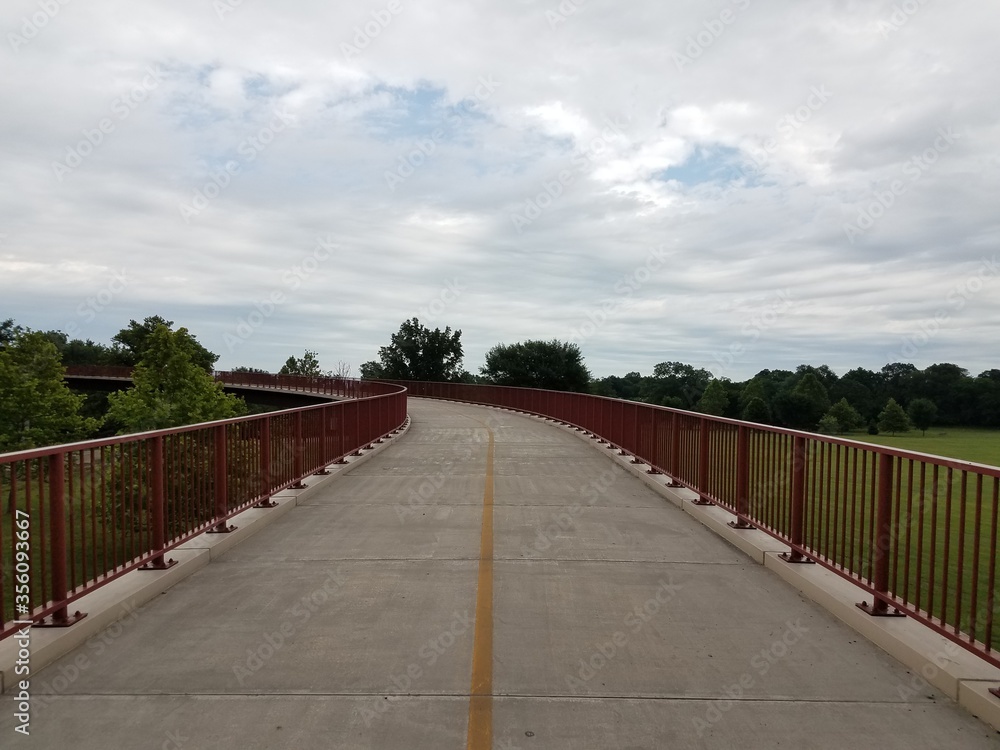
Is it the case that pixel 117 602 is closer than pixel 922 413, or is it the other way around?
pixel 117 602

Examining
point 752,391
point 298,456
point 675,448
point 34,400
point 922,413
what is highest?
point 675,448

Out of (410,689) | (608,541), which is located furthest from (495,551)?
(410,689)

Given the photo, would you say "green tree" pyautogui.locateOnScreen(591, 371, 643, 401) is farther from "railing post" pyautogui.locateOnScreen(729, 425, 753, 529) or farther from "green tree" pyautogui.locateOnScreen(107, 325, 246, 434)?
"railing post" pyautogui.locateOnScreen(729, 425, 753, 529)

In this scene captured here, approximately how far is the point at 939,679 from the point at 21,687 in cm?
534

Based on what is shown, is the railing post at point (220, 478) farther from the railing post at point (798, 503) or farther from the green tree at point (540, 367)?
the green tree at point (540, 367)

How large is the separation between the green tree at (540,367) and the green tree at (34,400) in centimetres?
4843

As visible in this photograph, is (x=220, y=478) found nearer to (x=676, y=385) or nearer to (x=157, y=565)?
(x=157, y=565)

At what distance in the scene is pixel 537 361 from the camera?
81688mm

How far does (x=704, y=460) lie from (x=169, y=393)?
124 feet

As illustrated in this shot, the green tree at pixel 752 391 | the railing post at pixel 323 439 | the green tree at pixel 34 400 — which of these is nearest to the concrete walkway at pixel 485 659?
the railing post at pixel 323 439

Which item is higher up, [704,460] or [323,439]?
[704,460]

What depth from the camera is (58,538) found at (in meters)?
4.88

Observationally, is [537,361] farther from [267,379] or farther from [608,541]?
[608,541]

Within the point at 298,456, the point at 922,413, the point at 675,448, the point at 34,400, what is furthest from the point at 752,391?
the point at 298,456
